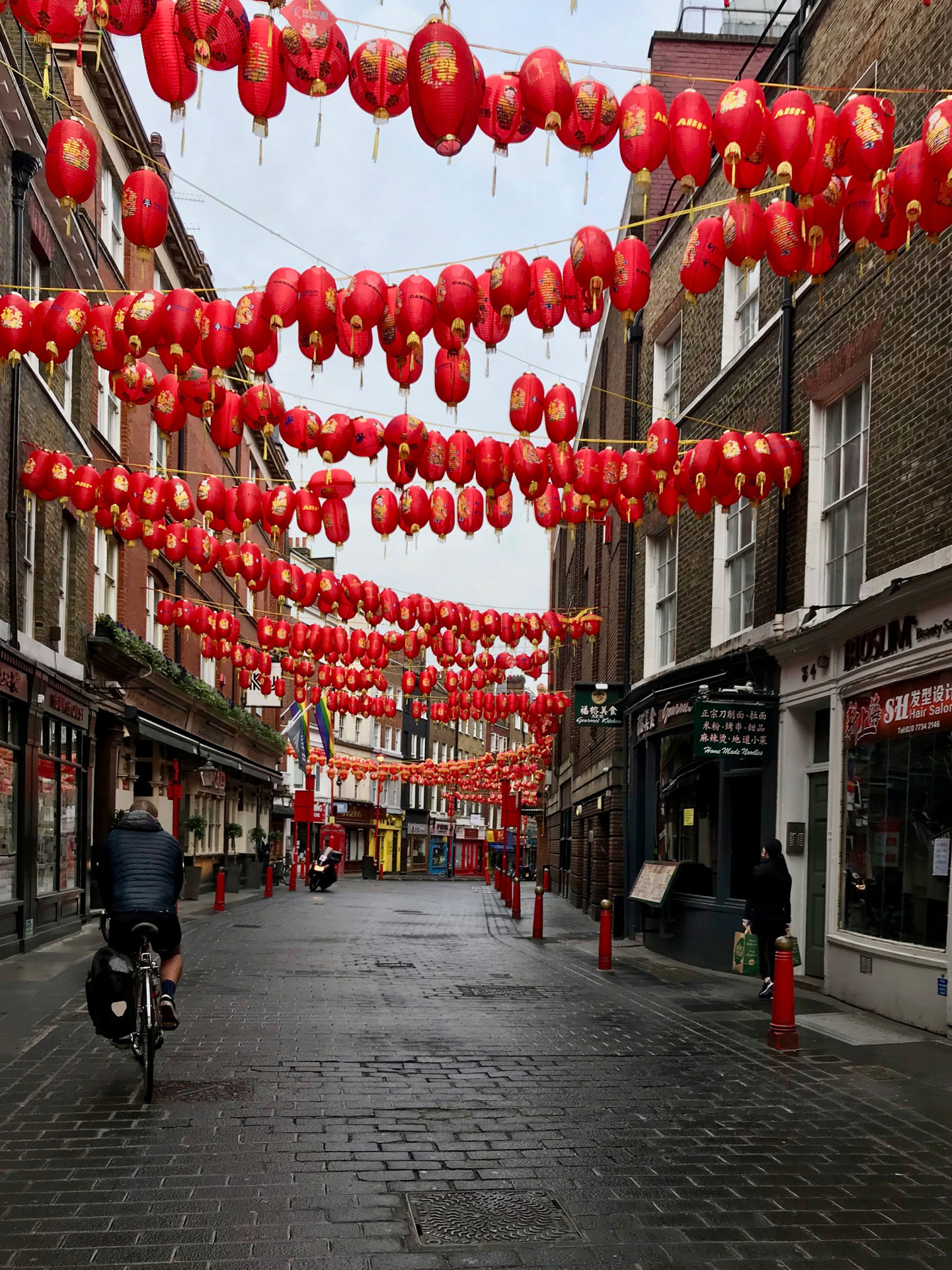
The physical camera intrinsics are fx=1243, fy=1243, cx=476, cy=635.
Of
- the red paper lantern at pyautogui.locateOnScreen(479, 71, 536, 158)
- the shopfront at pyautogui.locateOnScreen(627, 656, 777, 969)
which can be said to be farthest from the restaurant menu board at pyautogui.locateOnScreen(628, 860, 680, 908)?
the red paper lantern at pyautogui.locateOnScreen(479, 71, 536, 158)

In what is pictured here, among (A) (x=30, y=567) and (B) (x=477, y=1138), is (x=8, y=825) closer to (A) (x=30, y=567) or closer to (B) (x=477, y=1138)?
(A) (x=30, y=567)

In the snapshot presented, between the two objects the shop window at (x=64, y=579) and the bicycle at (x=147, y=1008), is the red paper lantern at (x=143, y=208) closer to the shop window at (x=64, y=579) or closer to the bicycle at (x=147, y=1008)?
the bicycle at (x=147, y=1008)

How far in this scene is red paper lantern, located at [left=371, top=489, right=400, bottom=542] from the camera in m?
15.9

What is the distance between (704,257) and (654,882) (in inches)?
429

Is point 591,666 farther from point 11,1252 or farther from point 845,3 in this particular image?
point 11,1252

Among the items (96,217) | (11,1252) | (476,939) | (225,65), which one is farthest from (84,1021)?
(96,217)

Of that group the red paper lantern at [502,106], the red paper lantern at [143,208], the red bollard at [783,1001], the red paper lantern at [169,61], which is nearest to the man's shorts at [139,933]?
the red paper lantern at [143,208]

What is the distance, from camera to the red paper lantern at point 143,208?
29.4 feet

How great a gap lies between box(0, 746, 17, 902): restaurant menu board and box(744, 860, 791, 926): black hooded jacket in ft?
29.6

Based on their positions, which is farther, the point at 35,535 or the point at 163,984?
the point at 35,535

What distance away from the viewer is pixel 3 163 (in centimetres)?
1552

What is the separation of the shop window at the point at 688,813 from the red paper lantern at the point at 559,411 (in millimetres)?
5299

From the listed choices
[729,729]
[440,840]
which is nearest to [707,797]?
[729,729]

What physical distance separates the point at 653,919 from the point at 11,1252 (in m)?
14.1
